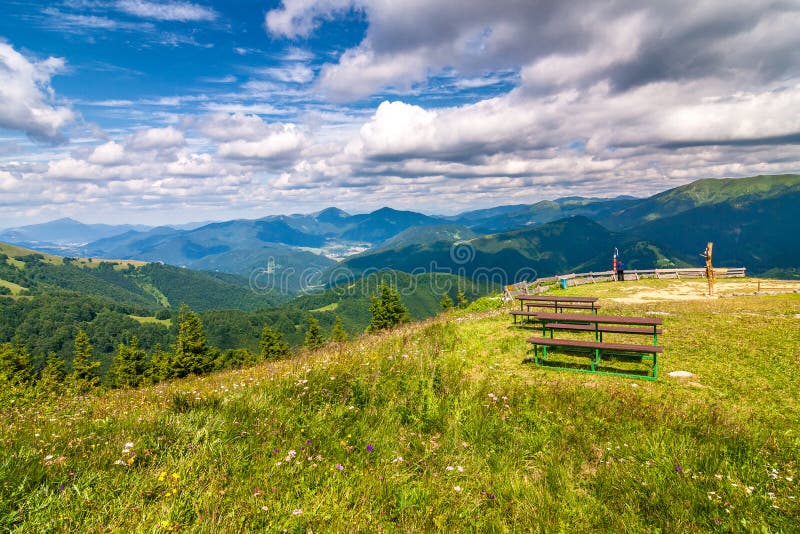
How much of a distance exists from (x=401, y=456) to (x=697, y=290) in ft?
91.7

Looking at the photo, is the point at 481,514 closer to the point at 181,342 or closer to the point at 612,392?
the point at 612,392

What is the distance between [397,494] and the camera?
3.85 meters

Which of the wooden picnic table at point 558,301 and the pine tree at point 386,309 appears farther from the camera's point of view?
the pine tree at point 386,309

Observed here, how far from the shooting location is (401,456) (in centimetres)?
460

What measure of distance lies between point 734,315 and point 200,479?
18.2 meters

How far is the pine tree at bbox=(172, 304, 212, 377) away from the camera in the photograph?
1610 inches

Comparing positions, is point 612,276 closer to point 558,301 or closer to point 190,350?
point 558,301

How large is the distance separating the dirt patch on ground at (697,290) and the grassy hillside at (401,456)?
15020 millimetres

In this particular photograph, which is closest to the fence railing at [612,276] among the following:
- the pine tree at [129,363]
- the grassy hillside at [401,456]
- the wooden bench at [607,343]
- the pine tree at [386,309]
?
the wooden bench at [607,343]

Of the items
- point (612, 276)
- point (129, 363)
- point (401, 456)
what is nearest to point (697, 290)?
point (612, 276)

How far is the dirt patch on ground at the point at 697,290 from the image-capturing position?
70.4 ft

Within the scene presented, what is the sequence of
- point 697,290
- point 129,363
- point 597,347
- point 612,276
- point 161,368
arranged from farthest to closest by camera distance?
point 129,363 → point 161,368 → point 612,276 → point 697,290 → point 597,347

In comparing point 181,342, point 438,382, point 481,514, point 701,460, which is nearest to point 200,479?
point 481,514

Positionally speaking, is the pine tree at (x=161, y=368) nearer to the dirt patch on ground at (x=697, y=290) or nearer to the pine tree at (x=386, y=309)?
the pine tree at (x=386, y=309)
